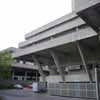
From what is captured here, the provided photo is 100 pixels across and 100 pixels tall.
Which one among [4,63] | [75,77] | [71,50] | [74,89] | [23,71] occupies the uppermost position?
[71,50]

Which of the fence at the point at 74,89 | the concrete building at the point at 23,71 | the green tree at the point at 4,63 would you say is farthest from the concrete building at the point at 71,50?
the concrete building at the point at 23,71

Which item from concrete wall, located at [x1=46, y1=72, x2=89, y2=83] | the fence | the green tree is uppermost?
the green tree

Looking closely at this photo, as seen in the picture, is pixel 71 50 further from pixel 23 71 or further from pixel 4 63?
pixel 23 71

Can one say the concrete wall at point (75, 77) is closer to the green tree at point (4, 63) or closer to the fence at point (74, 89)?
the fence at point (74, 89)

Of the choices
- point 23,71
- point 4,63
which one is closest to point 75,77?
point 4,63

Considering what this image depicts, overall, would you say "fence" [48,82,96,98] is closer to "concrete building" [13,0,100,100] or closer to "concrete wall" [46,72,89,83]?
"concrete building" [13,0,100,100]

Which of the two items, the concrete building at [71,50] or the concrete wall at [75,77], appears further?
the concrete wall at [75,77]

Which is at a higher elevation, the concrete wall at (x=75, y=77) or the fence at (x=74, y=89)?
the concrete wall at (x=75, y=77)

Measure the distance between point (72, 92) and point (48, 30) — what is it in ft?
86.2

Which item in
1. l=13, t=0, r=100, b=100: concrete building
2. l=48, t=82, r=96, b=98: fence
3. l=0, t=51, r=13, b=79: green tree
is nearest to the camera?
l=48, t=82, r=96, b=98: fence

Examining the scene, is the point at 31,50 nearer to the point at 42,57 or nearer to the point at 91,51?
the point at 42,57

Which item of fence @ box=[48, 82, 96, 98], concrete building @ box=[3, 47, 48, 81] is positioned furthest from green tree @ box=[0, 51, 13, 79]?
concrete building @ box=[3, 47, 48, 81]

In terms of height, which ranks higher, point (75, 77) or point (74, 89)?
point (75, 77)

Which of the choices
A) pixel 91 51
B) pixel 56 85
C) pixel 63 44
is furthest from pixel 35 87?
pixel 91 51
